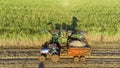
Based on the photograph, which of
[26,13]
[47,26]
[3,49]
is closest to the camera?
[3,49]

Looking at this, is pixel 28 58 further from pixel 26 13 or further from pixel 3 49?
pixel 26 13

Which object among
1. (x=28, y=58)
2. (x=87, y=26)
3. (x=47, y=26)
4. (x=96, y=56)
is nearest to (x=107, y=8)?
(x=87, y=26)

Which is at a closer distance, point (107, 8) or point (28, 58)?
point (28, 58)

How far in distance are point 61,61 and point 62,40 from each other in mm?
1319

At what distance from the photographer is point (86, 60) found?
17.2m

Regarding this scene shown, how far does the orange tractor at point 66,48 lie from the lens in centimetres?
1639

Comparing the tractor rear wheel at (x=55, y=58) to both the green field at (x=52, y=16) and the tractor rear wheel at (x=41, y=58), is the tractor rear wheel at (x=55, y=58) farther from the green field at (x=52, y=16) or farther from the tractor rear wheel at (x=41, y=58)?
the green field at (x=52, y=16)

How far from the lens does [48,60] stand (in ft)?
55.6

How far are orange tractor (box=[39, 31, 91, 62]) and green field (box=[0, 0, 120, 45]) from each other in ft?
7.48

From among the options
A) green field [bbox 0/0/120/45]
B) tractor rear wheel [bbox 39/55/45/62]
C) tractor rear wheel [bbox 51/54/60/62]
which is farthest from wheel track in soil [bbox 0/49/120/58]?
tractor rear wheel [bbox 51/54/60/62]

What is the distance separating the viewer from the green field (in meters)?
20.2

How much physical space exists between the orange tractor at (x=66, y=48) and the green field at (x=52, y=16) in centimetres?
228

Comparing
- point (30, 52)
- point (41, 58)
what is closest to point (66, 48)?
point (41, 58)

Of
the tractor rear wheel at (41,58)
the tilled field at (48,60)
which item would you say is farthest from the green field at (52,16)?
the tractor rear wheel at (41,58)
